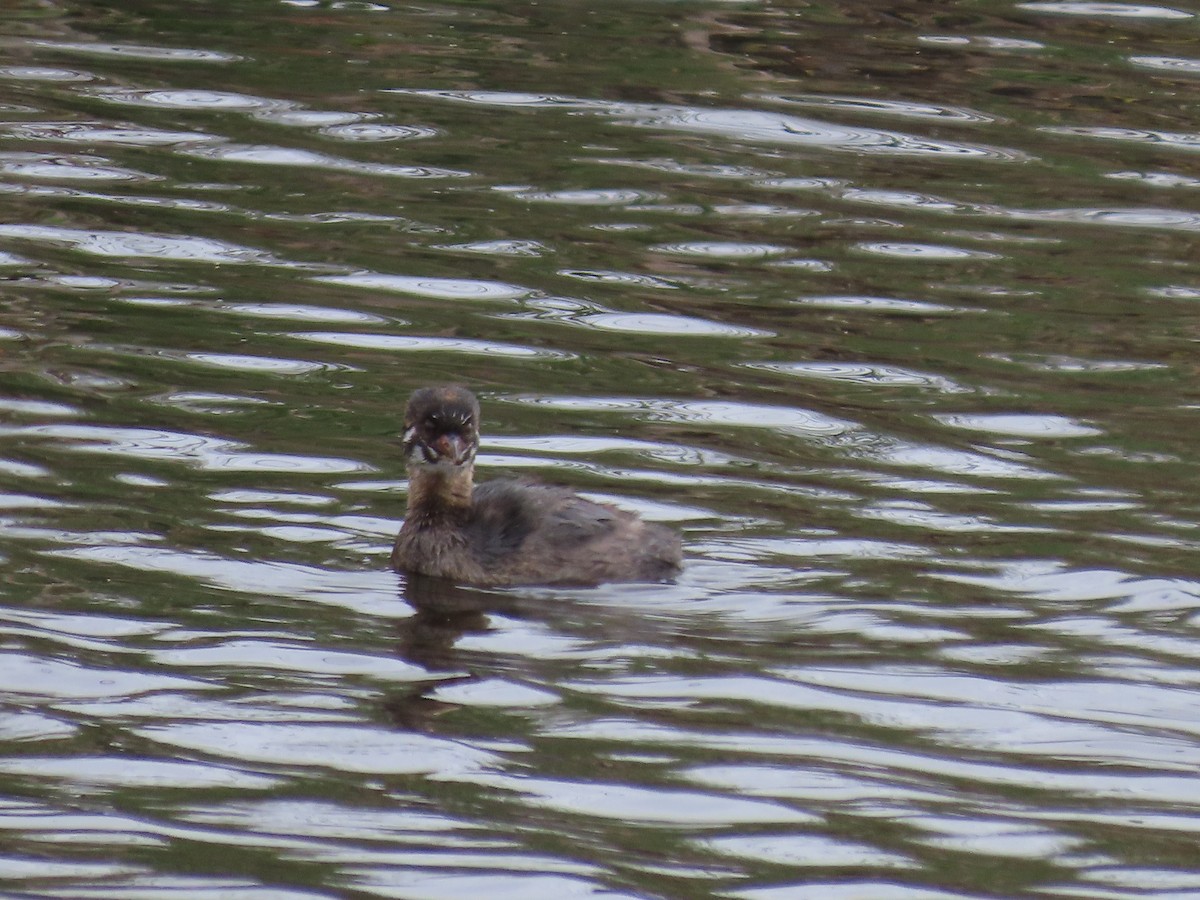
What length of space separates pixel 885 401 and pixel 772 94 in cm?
557

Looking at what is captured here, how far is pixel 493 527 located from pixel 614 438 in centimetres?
114

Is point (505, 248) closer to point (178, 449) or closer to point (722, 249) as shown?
point (722, 249)

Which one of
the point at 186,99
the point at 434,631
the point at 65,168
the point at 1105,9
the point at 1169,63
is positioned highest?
the point at 1105,9

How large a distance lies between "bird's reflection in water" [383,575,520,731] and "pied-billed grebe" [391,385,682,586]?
117mm

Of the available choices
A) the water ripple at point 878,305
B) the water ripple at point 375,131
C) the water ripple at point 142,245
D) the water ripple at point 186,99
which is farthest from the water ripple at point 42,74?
the water ripple at point 878,305

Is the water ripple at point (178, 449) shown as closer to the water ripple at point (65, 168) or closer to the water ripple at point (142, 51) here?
the water ripple at point (65, 168)

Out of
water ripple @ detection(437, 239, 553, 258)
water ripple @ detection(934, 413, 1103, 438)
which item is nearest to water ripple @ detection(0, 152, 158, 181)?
water ripple @ detection(437, 239, 553, 258)

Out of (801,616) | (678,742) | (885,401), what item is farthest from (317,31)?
(678,742)

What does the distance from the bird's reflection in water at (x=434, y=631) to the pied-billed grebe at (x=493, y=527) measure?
12 centimetres

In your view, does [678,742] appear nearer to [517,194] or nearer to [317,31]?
[517,194]

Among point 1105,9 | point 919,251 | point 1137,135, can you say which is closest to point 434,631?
point 919,251

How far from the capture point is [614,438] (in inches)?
398

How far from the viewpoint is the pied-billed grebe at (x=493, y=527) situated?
28.7 ft

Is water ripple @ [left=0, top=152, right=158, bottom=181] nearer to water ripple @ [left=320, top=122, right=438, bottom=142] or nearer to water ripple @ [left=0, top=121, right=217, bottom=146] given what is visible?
water ripple @ [left=0, top=121, right=217, bottom=146]
